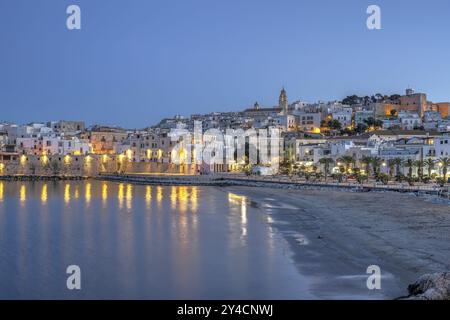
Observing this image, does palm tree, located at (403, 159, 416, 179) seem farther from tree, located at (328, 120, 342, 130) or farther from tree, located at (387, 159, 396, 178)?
tree, located at (328, 120, 342, 130)

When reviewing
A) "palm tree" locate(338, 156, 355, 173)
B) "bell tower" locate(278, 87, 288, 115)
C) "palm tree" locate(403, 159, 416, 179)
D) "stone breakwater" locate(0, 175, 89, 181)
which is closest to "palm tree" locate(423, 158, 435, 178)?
"palm tree" locate(403, 159, 416, 179)

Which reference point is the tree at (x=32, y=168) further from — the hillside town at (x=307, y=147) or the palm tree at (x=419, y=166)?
the palm tree at (x=419, y=166)

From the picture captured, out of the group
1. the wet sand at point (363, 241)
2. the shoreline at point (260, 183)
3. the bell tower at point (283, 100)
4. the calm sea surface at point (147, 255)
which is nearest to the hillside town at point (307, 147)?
the bell tower at point (283, 100)

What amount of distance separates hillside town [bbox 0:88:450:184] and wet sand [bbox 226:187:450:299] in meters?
15.3

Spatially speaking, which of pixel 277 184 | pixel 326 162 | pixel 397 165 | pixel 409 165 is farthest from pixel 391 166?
pixel 277 184

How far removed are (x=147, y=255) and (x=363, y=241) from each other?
6.71 metres

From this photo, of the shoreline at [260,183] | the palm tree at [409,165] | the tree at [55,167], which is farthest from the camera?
the tree at [55,167]

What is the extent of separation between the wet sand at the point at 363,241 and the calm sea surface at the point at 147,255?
67 centimetres

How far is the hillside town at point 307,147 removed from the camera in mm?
47906

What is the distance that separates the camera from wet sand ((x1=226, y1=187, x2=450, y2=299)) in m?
12.3

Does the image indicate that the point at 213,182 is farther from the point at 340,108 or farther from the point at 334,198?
the point at 340,108

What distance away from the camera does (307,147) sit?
64625 mm

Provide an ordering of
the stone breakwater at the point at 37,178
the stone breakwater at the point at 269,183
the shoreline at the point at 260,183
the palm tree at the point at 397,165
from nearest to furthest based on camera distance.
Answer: the shoreline at the point at 260,183 < the stone breakwater at the point at 269,183 < the palm tree at the point at 397,165 < the stone breakwater at the point at 37,178

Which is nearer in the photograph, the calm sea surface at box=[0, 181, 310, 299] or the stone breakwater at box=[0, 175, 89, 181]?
the calm sea surface at box=[0, 181, 310, 299]
